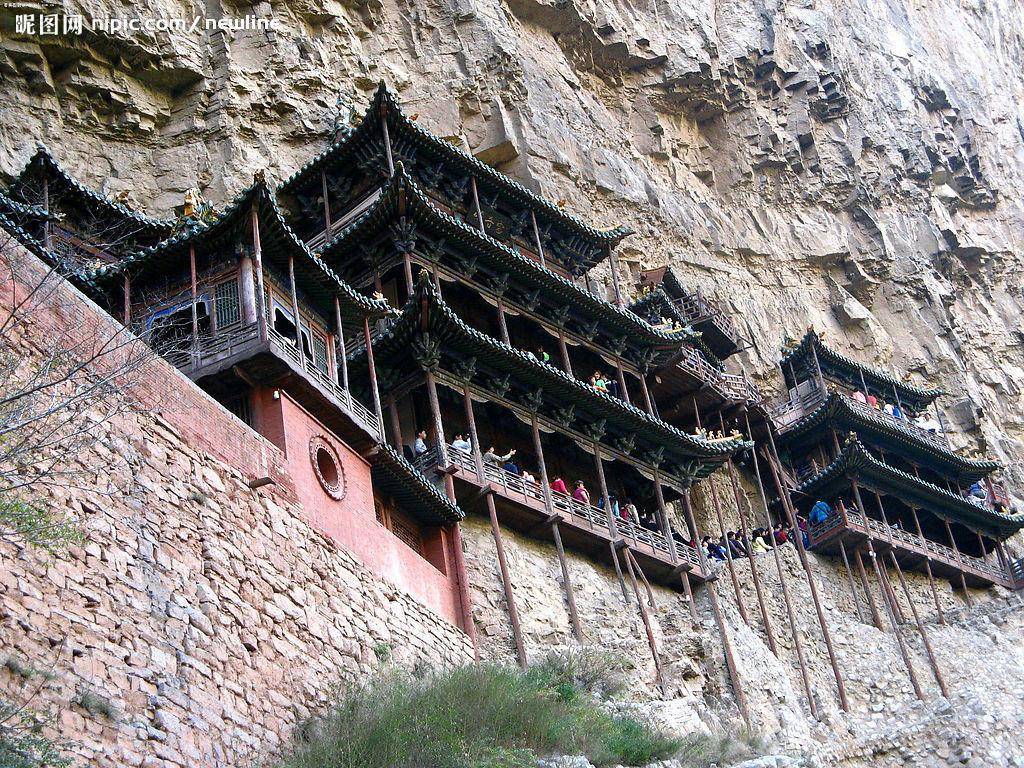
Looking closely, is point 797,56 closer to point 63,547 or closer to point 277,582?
point 277,582

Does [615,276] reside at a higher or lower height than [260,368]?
higher

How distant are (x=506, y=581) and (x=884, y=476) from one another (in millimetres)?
16798

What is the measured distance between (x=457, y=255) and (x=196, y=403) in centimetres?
1353

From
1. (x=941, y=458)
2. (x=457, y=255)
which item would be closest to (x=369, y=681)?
(x=457, y=255)

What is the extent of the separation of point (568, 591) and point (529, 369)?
4.68 m

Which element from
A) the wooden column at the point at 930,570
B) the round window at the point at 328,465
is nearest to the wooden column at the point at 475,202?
the round window at the point at 328,465

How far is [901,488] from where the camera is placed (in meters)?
35.4

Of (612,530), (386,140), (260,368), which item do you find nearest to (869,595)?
(612,530)

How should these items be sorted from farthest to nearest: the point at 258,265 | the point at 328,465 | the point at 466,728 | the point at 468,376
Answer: the point at 468,376
the point at 258,265
the point at 328,465
the point at 466,728

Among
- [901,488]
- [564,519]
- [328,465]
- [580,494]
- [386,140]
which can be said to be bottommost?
[328,465]

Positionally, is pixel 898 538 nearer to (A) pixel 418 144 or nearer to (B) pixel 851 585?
(B) pixel 851 585

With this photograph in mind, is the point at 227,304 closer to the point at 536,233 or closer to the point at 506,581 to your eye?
the point at 506,581

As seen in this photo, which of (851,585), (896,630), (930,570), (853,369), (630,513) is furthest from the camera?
(853,369)

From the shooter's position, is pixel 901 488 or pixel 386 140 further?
pixel 901 488
